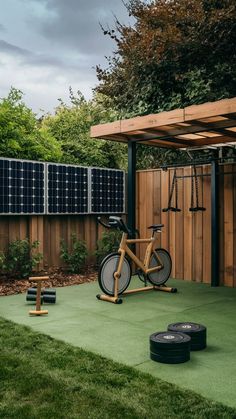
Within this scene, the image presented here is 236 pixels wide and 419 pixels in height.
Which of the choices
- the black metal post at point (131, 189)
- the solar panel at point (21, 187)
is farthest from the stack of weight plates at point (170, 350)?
the solar panel at point (21, 187)

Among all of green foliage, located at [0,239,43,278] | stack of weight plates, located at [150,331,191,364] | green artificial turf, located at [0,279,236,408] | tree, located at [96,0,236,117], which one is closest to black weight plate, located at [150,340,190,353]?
stack of weight plates, located at [150,331,191,364]

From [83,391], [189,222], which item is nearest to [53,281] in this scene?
[189,222]

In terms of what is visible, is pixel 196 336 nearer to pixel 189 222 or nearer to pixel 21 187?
pixel 189 222

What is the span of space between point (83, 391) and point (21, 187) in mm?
4647

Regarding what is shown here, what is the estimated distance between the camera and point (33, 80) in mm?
14750

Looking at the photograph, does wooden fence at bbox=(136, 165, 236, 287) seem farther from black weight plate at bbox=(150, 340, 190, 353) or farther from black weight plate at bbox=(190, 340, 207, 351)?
black weight plate at bbox=(150, 340, 190, 353)

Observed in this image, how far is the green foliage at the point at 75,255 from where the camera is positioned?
24.8ft

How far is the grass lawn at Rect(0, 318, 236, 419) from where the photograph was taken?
7.98 ft

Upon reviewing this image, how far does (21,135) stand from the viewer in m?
8.75

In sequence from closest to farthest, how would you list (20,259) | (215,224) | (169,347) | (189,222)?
1. (169,347)
2. (215,224)
3. (20,259)
4. (189,222)

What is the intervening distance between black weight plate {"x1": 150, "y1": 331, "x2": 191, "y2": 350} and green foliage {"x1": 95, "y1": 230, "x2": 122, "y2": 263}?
4.51m

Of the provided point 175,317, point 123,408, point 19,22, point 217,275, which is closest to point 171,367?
point 123,408

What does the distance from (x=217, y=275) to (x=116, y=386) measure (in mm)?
4274

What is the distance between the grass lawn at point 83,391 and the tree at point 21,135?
18.5ft
